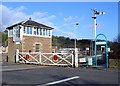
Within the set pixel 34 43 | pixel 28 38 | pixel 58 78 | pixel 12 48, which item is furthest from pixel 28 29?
pixel 58 78

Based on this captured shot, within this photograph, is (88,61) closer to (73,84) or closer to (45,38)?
(73,84)

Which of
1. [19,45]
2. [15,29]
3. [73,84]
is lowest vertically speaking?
[73,84]

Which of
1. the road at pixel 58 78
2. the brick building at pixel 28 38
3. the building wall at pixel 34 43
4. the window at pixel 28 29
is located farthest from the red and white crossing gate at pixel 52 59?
the window at pixel 28 29

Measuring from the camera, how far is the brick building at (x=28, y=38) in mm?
37688

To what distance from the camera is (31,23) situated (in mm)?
40188

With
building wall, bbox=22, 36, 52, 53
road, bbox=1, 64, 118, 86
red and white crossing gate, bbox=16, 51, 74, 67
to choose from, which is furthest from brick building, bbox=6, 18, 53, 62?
road, bbox=1, 64, 118, 86

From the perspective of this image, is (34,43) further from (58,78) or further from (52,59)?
(58,78)

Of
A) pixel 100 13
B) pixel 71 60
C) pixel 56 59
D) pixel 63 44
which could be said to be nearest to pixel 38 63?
pixel 56 59

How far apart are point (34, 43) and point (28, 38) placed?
150cm

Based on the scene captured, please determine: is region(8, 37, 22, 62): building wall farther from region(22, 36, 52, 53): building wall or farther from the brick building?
region(22, 36, 52, 53): building wall

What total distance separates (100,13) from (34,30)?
1176 centimetres

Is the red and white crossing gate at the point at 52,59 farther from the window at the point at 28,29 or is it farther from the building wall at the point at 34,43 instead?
the window at the point at 28,29

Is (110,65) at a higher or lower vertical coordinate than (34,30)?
lower

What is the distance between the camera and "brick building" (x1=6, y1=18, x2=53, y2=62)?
37.7 metres
